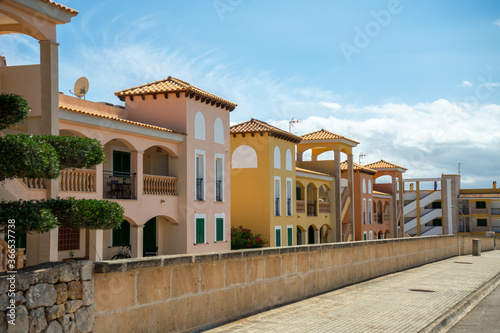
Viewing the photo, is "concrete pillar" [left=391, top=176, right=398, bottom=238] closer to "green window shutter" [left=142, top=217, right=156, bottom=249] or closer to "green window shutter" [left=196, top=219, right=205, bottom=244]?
"green window shutter" [left=196, top=219, right=205, bottom=244]

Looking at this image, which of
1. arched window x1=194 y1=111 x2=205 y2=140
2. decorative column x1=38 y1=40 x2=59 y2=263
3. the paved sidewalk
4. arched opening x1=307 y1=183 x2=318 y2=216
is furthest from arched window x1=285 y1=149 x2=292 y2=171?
decorative column x1=38 y1=40 x2=59 y2=263

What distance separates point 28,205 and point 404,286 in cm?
1226

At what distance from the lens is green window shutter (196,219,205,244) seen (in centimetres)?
2911

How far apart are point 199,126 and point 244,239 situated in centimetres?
925

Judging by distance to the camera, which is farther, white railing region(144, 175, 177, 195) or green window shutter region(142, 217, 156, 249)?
green window shutter region(142, 217, 156, 249)

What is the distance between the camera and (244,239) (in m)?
36.0

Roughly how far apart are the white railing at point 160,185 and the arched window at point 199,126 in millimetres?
2854

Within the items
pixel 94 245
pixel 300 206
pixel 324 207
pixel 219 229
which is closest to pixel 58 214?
pixel 94 245

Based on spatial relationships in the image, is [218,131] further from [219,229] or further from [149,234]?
[149,234]

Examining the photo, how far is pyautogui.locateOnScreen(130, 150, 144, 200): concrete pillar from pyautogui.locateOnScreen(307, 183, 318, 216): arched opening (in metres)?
22.0

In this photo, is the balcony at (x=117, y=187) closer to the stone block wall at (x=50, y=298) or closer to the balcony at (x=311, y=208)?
the stone block wall at (x=50, y=298)

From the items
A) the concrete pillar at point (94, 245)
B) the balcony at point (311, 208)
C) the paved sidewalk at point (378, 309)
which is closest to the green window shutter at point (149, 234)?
the concrete pillar at point (94, 245)

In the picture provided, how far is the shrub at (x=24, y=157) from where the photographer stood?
24.6ft

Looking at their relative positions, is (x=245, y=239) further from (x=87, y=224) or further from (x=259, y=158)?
(x=87, y=224)
